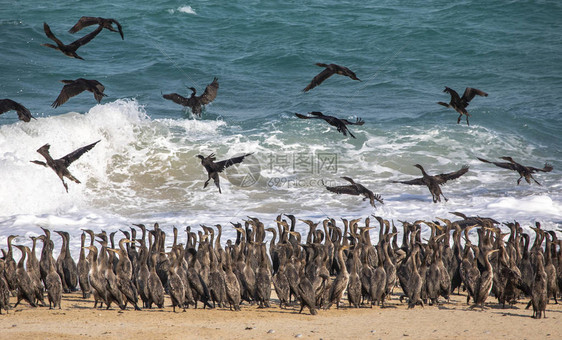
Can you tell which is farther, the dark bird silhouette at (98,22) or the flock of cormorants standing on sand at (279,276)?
the dark bird silhouette at (98,22)

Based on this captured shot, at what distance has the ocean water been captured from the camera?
1811cm

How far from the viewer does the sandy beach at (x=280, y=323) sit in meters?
9.20

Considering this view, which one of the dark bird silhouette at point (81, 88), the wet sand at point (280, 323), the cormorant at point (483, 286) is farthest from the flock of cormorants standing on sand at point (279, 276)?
the dark bird silhouette at point (81, 88)

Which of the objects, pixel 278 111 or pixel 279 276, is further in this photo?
pixel 278 111

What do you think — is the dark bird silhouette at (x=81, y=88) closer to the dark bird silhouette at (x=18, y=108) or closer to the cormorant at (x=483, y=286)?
the dark bird silhouette at (x=18, y=108)

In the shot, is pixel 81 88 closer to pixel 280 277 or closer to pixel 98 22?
pixel 98 22

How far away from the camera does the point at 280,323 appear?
9.84 metres

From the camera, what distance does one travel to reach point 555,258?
37.9 feet

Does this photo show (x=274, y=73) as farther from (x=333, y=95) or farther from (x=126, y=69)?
(x=126, y=69)

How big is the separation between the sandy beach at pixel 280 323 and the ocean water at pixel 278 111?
12.9 feet

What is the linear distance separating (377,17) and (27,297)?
3096cm

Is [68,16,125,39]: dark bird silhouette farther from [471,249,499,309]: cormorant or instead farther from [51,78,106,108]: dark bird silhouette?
[471,249,499,309]: cormorant

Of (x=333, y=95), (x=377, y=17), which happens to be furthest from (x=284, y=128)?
(x=377, y=17)

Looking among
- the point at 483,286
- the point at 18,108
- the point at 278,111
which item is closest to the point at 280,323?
the point at 483,286
